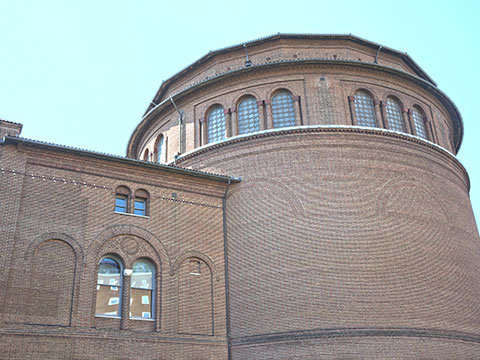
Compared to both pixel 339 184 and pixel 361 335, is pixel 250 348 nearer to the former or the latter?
pixel 361 335

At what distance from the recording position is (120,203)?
1831cm

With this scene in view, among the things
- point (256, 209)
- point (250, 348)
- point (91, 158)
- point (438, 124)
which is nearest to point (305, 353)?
point (250, 348)

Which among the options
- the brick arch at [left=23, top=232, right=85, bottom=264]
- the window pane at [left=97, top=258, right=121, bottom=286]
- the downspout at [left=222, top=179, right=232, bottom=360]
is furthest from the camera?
the downspout at [left=222, top=179, right=232, bottom=360]

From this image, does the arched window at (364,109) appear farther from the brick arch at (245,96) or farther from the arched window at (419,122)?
the brick arch at (245,96)

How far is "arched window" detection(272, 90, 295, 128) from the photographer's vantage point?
70.0ft

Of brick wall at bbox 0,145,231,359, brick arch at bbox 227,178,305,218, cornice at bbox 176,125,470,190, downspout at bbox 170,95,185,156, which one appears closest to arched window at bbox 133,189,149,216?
brick wall at bbox 0,145,231,359

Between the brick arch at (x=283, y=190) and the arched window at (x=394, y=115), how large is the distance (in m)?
5.58

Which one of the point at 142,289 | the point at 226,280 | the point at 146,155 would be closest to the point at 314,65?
the point at 146,155

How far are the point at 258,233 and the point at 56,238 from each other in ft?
23.0

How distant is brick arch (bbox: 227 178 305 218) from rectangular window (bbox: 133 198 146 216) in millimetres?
3475

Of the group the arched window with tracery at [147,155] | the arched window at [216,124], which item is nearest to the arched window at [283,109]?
the arched window at [216,124]

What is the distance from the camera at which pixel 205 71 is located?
24906 mm

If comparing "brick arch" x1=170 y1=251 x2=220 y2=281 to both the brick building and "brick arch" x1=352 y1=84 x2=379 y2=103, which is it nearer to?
the brick building

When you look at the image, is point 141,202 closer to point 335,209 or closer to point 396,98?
point 335,209
